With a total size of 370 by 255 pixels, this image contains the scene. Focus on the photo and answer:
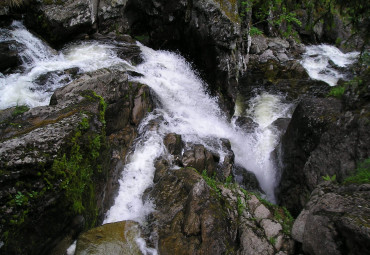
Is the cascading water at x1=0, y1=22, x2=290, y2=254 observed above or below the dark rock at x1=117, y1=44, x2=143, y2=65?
below

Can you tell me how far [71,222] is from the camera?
4543 mm

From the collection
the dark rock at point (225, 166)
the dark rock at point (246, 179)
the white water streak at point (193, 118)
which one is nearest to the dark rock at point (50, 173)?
the white water streak at point (193, 118)

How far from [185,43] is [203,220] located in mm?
9700

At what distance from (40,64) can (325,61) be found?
17.5 meters

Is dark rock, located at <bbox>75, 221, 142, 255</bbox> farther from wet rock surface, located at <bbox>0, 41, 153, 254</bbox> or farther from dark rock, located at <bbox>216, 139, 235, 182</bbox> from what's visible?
dark rock, located at <bbox>216, 139, 235, 182</bbox>

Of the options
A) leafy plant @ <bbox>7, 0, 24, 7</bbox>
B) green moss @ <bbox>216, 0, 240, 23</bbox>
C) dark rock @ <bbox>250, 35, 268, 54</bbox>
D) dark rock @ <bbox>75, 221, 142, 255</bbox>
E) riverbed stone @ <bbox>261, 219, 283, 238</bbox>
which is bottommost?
dark rock @ <bbox>75, 221, 142, 255</bbox>

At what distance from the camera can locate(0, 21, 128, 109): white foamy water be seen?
8.29m

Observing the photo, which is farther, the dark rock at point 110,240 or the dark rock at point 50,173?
the dark rock at point 110,240

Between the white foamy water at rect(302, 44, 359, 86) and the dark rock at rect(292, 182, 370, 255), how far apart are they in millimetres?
12093

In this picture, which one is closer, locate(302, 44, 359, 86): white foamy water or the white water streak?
the white water streak

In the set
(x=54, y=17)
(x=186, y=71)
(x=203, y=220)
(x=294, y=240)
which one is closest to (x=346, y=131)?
(x=294, y=240)

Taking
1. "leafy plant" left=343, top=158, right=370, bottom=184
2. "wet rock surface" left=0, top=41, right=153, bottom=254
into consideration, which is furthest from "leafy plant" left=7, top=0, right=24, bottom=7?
"leafy plant" left=343, top=158, right=370, bottom=184

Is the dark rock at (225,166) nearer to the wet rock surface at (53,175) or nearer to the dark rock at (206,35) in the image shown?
the dark rock at (206,35)

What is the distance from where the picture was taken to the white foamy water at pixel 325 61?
15.4 metres
